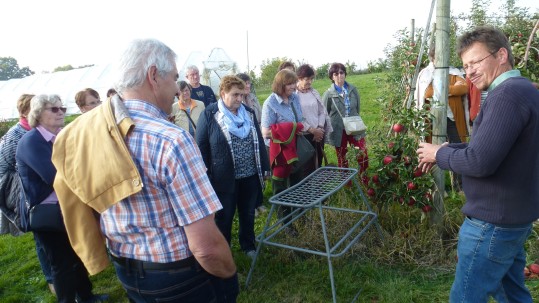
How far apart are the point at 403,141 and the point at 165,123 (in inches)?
94.0

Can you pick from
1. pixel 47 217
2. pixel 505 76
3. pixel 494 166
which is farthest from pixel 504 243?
pixel 47 217

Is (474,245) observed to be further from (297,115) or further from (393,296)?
(297,115)

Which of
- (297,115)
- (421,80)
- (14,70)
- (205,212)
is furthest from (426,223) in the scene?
(14,70)

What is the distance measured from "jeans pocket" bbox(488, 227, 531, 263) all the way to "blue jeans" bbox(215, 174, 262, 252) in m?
2.18

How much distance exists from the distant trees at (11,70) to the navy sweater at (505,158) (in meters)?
77.4

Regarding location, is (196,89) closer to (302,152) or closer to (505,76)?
(302,152)

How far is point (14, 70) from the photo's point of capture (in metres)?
68.9

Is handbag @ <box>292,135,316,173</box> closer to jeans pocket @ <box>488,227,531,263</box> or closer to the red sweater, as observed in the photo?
the red sweater

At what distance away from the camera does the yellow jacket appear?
4.49 ft

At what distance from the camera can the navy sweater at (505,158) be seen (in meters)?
1.64

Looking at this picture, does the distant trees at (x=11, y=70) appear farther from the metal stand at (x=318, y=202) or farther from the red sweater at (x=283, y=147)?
the metal stand at (x=318, y=202)

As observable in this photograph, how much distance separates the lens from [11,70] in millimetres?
68188

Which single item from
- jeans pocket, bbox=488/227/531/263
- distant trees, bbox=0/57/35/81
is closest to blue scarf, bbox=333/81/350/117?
jeans pocket, bbox=488/227/531/263

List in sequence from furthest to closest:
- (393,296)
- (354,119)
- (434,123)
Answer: (354,119), (434,123), (393,296)
